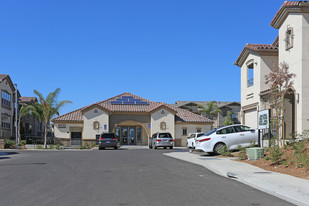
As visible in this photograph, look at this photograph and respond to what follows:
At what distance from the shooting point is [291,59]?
69.3 feet

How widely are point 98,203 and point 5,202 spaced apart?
74.9 inches

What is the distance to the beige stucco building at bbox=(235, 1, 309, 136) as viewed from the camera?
2000 centimetres

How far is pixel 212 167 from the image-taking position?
1564 centimetres

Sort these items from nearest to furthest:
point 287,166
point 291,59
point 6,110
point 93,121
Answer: point 287,166 < point 291,59 < point 93,121 < point 6,110

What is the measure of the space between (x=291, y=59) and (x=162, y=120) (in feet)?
98.6

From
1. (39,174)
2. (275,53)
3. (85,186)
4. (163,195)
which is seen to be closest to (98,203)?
(163,195)

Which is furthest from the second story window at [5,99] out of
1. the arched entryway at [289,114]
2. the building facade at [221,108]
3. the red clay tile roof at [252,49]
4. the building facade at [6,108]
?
the arched entryway at [289,114]

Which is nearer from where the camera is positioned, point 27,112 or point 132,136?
point 27,112

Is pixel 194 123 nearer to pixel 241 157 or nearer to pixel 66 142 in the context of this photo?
pixel 66 142

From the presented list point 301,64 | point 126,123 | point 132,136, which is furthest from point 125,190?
point 132,136

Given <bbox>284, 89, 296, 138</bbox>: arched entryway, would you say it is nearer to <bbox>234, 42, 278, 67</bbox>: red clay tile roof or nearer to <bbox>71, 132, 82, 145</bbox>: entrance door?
<bbox>234, 42, 278, 67</bbox>: red clay tile roof

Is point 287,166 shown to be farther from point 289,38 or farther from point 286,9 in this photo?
point 286,9

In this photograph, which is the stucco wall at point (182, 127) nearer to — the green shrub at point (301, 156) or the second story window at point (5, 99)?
the second story window at point (5, 99)

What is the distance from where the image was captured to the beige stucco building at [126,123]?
4925cm
